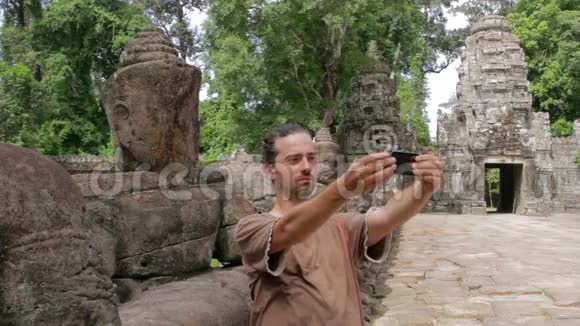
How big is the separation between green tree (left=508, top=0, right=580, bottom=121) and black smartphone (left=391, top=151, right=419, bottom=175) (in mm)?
30569

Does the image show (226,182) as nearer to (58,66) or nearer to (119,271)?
(119,271)

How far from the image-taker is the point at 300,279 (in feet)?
6.05

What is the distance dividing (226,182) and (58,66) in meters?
23.9

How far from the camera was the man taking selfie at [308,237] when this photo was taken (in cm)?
169

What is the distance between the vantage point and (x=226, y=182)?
4121mm

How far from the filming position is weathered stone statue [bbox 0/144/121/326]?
5.63 feet

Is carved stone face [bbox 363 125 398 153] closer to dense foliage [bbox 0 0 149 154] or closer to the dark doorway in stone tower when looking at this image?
the dark doorway in stone tower

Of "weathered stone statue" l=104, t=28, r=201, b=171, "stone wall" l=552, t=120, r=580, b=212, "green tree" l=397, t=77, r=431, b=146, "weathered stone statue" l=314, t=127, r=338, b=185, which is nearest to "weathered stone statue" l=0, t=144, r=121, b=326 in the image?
"weathered stone statue" l=104, t=28, r=201, b=171

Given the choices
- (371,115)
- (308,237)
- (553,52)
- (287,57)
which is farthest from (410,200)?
(553,52)

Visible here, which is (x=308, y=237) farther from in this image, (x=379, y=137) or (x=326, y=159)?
(x=379, y=137)

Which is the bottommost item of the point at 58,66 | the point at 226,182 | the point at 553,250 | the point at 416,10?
the point at 553,250

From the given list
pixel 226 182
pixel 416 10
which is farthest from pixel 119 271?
pixel 416 10

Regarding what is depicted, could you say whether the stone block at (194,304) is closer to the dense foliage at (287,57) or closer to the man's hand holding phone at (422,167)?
the man's hand holding phone at (422,167)

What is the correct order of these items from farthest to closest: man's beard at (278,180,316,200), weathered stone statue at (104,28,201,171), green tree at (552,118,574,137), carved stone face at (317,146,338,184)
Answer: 1. green tree at (552,118,574,137)
2. carved stone face at (317,146,338,184)
3. weathered stone statue at (104,28,201,171)
4. man's beard at (278,180,316,200)
